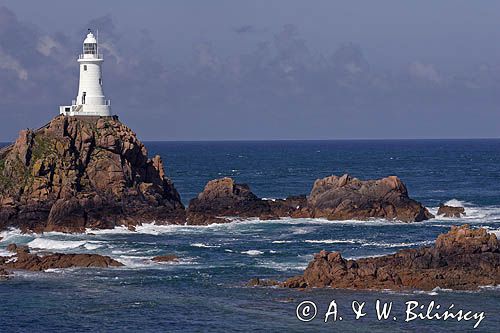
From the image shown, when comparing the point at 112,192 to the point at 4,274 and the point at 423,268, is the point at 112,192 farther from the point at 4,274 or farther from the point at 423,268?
the point at 423,268

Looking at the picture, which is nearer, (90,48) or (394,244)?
(394,244)

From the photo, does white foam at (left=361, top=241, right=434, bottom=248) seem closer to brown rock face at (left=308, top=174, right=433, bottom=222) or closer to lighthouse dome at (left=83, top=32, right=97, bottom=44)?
brown rock face at (left=308, top=174, right=433, bottom=222)

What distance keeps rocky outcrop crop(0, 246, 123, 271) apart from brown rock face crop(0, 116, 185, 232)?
1572cm

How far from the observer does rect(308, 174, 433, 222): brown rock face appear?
3893 inches

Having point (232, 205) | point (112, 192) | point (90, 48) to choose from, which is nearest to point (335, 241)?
point (232, 205)

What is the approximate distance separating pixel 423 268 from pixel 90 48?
5471cm

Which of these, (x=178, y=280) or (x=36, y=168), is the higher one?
(x=36, y=168)

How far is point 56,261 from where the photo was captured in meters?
72.3

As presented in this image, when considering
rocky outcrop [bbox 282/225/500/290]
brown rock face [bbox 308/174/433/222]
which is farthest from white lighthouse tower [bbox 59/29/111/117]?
rocky outcrop [bbox 282/225/500/290]

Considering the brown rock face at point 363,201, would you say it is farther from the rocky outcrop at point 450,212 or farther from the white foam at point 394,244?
the white foam at point 394,244

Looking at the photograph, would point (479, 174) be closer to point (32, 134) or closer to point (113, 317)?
point (32, 134)

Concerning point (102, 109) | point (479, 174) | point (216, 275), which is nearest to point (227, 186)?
point (102, 109)

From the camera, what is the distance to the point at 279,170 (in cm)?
18988

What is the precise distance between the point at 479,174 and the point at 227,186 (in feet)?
246
